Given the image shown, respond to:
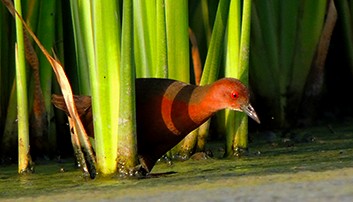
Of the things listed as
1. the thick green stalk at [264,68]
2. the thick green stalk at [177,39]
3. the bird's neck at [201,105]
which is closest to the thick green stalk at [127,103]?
the bird's neck at [201,105]

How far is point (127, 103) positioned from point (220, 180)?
0.56 meters

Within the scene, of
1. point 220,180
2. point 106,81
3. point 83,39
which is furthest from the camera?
point 83,39

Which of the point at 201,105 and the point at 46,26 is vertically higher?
the point at 46,26

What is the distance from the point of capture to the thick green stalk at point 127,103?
430 centimetres

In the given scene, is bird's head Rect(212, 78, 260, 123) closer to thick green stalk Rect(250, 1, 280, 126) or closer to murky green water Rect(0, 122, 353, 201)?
murky green water Rect(0, 122, 353, 201)

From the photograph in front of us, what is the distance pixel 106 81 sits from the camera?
4.51 meters

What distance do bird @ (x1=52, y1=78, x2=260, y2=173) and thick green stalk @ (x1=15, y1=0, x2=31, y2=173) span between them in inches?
7.9

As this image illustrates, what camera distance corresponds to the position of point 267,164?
15.9ft

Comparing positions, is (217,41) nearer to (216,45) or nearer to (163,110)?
(216,45)

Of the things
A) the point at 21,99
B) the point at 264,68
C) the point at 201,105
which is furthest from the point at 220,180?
the point at 264,68

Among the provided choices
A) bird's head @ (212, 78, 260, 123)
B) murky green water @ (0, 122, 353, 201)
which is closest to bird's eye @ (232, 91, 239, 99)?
bird's head @ (212, 78, 260, 123)

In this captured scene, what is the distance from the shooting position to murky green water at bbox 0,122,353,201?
150 inches

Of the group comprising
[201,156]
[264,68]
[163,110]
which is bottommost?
[201,156]

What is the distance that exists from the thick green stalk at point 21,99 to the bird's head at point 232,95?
938mm
